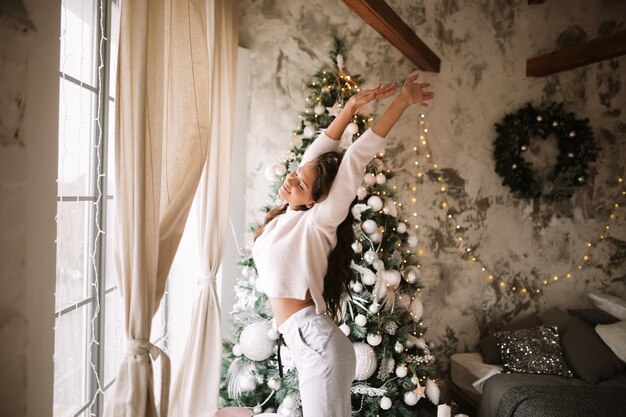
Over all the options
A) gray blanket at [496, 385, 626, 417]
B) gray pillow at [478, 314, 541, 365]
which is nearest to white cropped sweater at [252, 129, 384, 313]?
gray blanket at [496, 385, 626, 417]

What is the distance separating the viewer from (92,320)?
217cm

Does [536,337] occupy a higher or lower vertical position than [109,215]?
lower

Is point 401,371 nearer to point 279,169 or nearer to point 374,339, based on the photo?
point 374,339

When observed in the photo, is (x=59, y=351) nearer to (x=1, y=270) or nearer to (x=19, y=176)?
(x=1, y=270)

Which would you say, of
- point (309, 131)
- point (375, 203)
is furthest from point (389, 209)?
point (309, 131)

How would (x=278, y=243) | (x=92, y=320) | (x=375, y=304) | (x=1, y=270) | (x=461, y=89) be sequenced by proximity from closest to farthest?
(x=1, y=270) → (x=278, y=243) → (x=92, y=320) → (x=375, y=304) → (x=461, y=89)

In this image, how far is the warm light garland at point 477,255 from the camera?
3.86 metres

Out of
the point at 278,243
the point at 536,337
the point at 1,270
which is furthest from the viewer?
the point at 536,337

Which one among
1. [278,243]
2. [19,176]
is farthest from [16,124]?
[278,243]

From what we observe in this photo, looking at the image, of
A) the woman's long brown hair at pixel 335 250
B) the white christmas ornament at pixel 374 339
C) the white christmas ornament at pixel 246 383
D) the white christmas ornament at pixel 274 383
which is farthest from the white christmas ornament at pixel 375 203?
the white christmas ornament at pixel 246 383

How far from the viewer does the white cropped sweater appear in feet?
5.82

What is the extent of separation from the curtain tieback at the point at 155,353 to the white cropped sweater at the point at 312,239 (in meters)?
0.52

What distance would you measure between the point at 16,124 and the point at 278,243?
102 cm

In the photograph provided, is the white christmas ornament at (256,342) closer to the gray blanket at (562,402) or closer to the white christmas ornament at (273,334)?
the white christmas ornament at (273,334)
